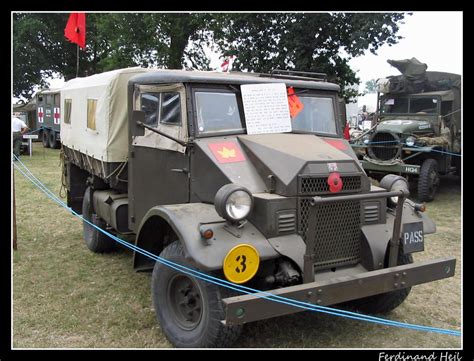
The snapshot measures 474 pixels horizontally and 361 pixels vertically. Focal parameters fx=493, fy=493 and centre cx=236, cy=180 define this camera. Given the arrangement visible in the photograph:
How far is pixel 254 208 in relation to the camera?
12.5 feet

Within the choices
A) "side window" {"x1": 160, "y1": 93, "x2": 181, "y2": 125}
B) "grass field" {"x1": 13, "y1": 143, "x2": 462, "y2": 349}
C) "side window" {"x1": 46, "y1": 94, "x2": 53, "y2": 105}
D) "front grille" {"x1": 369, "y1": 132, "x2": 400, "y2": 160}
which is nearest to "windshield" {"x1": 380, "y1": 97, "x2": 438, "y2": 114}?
"front grille" {"x1": 369, "y1": 132, "x2": 400, "y2": 160}

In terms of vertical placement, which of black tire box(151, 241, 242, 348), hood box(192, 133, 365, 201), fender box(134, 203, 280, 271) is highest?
hood box(192, 133, 365, 201)

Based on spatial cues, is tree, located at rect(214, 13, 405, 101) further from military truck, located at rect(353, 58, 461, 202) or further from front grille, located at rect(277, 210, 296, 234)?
front grille, located at rect(277, 210, 296, 234)

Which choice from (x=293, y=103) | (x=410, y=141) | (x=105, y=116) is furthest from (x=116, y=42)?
(x=293, y=103)

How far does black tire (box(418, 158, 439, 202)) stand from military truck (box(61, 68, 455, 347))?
6.28 metres

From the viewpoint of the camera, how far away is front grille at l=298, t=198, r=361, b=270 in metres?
3.86

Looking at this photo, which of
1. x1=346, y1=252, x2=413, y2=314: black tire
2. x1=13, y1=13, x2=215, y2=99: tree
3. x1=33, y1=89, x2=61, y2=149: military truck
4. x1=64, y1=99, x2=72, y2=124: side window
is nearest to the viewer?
x1=346, y1=252, x2=413, y2=314: black tire

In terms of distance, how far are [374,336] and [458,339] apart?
721 millimetres

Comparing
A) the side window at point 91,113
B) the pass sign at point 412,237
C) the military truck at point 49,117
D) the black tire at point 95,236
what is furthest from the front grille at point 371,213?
the military truck at point 49,117

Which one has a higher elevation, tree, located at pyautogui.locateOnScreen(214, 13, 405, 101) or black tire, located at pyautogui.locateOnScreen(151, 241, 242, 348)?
tree, located at pyautogui.locateOnScreen(214, 13, 405, 101)

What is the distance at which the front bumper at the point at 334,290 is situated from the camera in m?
3.16

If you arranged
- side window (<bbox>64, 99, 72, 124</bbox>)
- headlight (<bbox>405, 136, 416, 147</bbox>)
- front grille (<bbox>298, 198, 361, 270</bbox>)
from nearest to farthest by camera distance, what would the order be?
front grille (<bbox>298, 198, 361, 270</bbox>) < side window (<bbox>64, 99, 72, 124</bbox>) < headlight (<bbox>405, 136, 416, 147</bbox>)

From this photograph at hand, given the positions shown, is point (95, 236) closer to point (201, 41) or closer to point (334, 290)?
point (334, 290)

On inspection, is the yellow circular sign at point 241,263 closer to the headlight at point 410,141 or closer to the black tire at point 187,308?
the black tire at point 187,308
